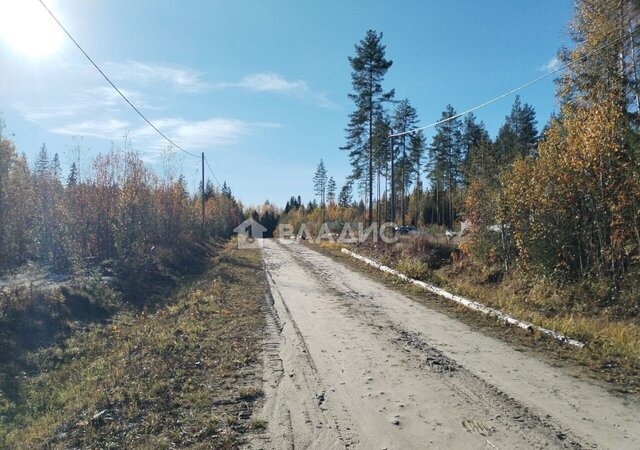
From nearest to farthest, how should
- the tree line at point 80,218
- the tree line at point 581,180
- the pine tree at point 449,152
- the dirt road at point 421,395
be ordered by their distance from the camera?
the dirt road at point 421,395 < the tree line at point 581,180 < the tree line at point 80,218 < the pine tree at point 449,152

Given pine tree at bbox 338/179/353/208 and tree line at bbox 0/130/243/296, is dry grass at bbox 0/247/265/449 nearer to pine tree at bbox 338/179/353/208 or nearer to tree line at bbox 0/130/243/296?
tree line at bbox 0/130/243/296

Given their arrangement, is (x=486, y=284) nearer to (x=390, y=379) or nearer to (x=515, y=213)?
(x=515, y=213)

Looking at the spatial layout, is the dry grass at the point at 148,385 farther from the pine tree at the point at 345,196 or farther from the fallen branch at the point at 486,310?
the pine tree at the point at 345,196

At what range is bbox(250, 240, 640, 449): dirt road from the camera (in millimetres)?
4000

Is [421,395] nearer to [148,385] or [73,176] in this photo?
[148,385]

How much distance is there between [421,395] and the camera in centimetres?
497

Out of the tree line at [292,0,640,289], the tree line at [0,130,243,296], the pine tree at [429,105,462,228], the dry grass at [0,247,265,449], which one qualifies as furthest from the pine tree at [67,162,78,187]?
the pine tree at [429,105,462,228]

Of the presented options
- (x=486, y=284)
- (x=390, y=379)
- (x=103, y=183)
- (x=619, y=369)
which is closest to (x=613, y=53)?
(x=486, y=284)

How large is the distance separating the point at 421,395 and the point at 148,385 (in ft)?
11.0

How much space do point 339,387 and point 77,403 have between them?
135 inches

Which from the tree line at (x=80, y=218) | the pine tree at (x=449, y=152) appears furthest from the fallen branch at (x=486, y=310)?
the pine tree at (x=449, y=152)

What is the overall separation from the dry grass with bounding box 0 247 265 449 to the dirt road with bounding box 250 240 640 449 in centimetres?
48

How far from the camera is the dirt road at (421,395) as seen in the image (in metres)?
4.00

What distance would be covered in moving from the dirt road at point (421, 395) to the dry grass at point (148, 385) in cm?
48
